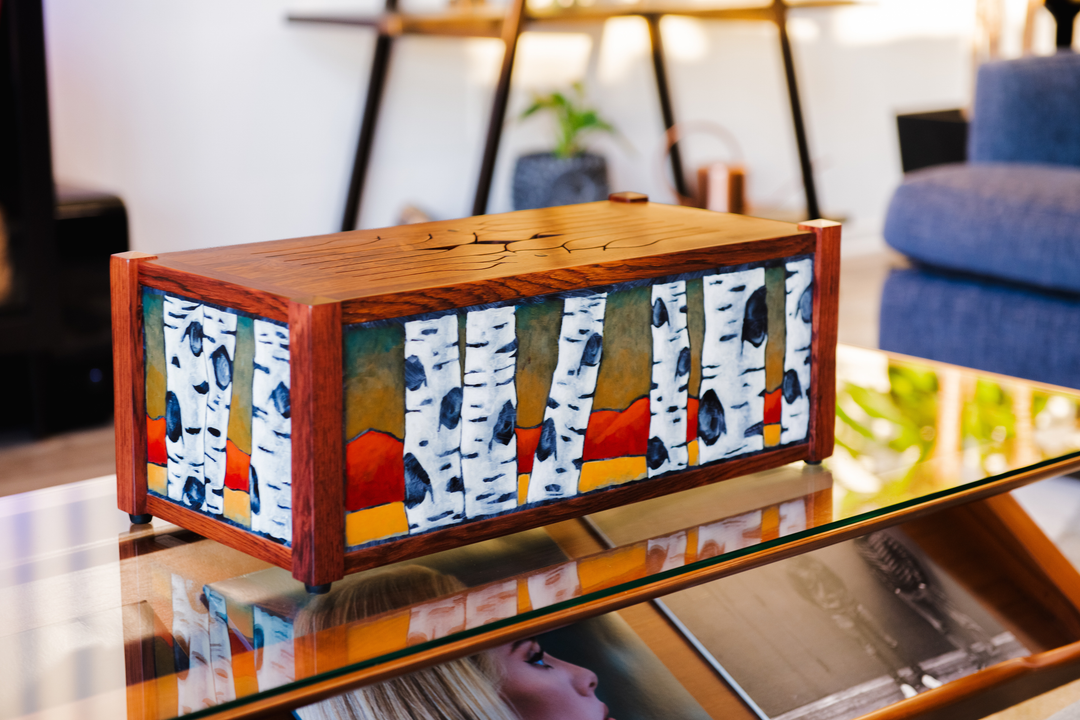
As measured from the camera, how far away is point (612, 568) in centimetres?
61

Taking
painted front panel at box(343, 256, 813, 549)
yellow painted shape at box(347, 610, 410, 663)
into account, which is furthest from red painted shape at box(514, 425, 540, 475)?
yellow painted shape at box(347, 610, 410, 663)

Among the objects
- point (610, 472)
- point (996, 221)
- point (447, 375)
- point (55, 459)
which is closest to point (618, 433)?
point (610, 472)

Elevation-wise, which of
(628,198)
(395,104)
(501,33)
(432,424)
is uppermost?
(501,33)

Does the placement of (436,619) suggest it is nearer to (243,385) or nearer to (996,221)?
(243,385)

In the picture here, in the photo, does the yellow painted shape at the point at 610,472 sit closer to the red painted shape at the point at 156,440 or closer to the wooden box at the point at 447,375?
the wooden box at the point at 447,375

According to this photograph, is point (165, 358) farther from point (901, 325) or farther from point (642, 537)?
point (901, 325)

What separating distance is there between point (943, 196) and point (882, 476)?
2.86 feet

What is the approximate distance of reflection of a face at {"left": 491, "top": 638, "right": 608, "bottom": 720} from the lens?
0.73m

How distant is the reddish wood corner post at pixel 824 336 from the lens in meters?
0.73

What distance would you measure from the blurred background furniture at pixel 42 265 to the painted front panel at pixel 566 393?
1149 mm

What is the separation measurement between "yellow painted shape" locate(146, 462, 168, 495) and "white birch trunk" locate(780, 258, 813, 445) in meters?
0.41

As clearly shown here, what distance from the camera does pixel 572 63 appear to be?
108 inches

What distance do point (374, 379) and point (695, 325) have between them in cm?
23

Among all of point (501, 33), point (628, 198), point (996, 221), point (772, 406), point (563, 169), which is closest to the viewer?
point (772, 406)
